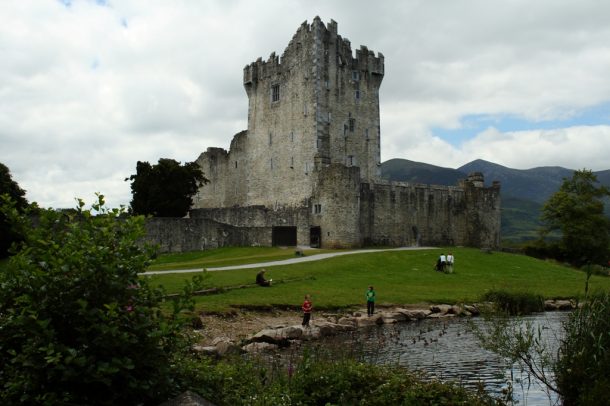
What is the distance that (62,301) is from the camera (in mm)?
8961

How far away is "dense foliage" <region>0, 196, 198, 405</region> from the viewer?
845 cm

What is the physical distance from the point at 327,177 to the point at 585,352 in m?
39.3

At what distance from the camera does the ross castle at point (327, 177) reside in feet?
169

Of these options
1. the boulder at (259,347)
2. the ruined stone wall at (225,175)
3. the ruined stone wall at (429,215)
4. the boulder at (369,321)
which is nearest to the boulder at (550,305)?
the boulder at (369,321)

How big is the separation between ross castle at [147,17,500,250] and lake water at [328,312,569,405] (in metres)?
25.3

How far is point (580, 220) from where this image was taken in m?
60.8

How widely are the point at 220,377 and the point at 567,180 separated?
203 feet

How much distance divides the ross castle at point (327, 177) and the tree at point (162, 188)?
3.10 m

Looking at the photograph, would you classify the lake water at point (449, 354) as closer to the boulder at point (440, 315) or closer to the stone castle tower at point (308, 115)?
the boulder at point (440, 315)

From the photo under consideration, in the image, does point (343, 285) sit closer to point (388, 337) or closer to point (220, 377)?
point (388, 337)

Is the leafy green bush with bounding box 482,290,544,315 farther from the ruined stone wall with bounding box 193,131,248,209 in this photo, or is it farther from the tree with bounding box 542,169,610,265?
the ruined stone wall with bounding box 193,131,248,209

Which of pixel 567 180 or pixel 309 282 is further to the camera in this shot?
pixel 567 180

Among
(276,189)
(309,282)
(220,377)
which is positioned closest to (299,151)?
(276,189)

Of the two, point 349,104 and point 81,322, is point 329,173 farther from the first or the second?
point 81,322
